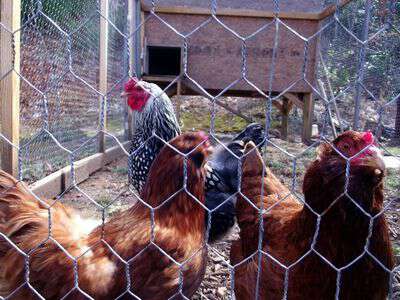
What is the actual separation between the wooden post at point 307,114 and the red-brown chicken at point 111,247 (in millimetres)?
4398

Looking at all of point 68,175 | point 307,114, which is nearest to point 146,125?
point 68,175

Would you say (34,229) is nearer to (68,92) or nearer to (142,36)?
(68,92)

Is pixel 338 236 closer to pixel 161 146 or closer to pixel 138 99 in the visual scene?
pixel 161 146

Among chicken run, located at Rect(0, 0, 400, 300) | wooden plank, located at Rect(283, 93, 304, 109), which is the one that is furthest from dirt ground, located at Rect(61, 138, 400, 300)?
wooden plank, located at Rect(283, 93, 304, 109)

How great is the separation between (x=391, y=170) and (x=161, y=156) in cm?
321

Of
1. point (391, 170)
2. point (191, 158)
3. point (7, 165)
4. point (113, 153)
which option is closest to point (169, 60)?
point (113, 153)

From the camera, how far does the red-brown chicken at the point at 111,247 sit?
1529 millimetres

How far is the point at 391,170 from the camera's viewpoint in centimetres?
421

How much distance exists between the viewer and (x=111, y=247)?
1580mm

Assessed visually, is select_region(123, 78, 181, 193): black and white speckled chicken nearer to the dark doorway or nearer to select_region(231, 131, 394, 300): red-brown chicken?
select_region(231, 131, 394, 300): red-brown chicken

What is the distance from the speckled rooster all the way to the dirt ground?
168 millimetres

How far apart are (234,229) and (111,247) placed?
1258 mm

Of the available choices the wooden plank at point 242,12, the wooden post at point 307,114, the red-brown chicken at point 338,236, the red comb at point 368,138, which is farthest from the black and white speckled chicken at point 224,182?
the wooden post at point 307,114

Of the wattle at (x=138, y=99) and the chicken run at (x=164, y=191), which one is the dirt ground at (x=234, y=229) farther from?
the wattle at (x=138, y=99)
